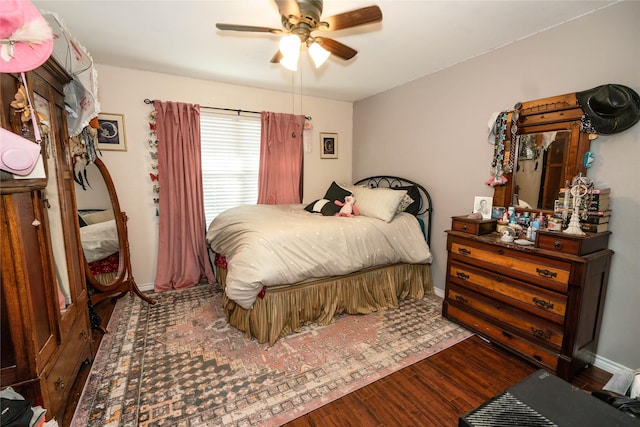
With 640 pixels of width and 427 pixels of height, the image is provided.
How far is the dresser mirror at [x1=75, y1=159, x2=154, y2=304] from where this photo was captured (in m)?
2.55

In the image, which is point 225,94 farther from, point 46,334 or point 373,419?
point 373,419

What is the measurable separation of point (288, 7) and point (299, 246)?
157cm

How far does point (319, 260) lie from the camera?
2348mm

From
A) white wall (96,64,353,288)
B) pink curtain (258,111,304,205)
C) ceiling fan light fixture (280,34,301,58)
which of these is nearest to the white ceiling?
white wall (96,64,353,288)

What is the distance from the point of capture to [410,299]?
302 centimetres

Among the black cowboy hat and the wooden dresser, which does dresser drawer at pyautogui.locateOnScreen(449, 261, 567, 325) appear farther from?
the black cowboy hat

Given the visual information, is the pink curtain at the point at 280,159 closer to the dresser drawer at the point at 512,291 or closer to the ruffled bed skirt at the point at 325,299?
the ruffled bed skirt at the point at 325,299

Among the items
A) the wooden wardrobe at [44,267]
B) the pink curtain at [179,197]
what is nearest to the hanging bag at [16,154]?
the wooden wardrobe at [44,267]

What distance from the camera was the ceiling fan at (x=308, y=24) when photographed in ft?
4.90

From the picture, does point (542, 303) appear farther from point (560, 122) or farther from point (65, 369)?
point (65, 369)

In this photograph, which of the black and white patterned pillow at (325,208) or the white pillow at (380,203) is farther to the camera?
the black and white patterned pillow at (325,208)

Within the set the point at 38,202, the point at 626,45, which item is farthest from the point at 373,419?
the point at 626,45

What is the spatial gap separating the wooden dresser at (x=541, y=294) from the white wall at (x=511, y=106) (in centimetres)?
13

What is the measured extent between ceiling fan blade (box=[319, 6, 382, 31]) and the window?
2186mm
